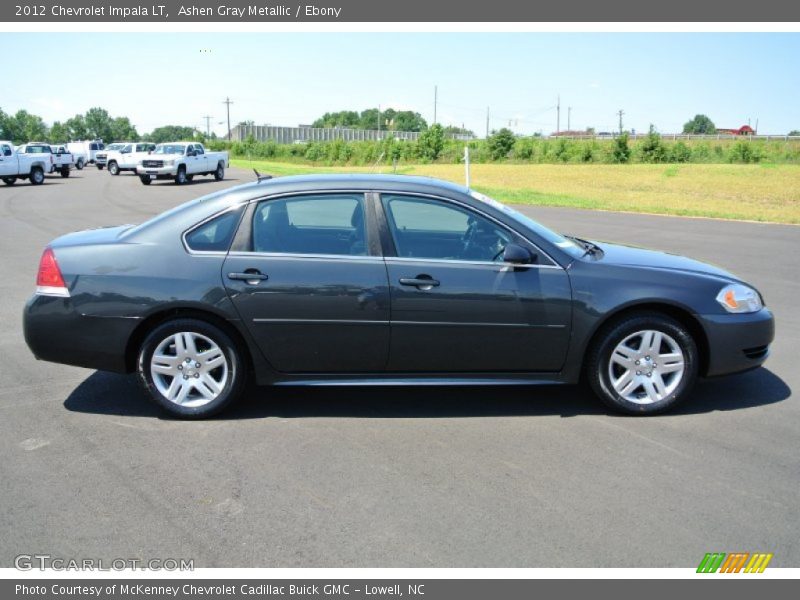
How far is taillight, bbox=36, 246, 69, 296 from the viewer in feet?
17.1

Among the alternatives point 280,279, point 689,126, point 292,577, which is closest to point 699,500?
point 292,577

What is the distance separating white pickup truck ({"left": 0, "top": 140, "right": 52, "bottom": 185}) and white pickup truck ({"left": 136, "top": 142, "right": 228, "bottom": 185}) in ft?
13.7

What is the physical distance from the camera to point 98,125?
475ft

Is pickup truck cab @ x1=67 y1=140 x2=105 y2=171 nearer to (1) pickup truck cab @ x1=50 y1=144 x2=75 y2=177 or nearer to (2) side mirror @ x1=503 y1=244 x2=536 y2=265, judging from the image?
(1) pickup truck cab @ x1=50 y1=144 x2=75 y2=177

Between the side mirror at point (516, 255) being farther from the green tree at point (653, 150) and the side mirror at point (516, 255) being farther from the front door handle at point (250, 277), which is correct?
the green tree at point (653, 150)

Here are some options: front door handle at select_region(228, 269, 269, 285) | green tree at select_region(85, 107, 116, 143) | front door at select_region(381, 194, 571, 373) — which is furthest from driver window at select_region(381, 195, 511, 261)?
green tree at select_region(85, 107, 116, 143)

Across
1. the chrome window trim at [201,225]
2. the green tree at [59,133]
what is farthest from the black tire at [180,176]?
the green tree at [59,133]

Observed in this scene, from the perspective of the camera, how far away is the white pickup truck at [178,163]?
35.5 metres

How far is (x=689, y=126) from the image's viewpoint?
173125 millimetres

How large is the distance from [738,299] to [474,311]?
190cm

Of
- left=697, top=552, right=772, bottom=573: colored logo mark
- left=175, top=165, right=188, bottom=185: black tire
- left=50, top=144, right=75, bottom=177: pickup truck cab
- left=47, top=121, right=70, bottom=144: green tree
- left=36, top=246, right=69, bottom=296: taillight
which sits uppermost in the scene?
left=47, top=121, right=70, bottom=144: green tree

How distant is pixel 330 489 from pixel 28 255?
10110 mm
